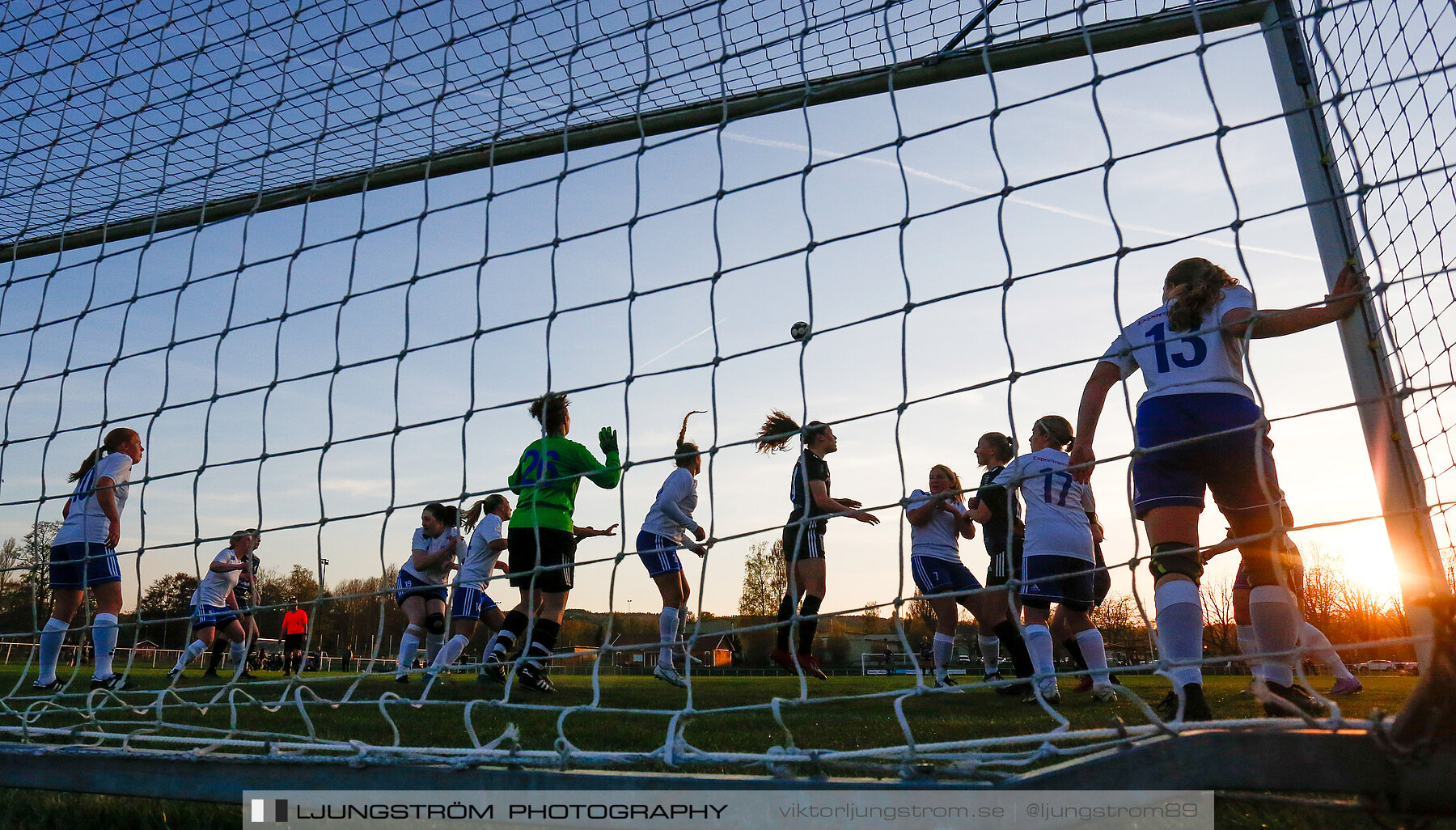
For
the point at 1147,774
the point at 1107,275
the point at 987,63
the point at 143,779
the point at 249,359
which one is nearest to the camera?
the point at 1147,774

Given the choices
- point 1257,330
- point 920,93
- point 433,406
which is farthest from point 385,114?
point 1257,330

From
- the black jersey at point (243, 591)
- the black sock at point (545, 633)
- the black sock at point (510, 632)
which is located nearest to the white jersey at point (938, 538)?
the black sock at point (545, 633)

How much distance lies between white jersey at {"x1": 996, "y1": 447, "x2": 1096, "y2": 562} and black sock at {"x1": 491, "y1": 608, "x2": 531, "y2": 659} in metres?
3.11

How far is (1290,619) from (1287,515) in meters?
1.04

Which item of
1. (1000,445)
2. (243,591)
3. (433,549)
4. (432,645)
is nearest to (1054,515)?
(1000,445)

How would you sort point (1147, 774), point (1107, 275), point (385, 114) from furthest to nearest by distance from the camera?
point (385, 114), point (1107, 275), point (1147, 774)

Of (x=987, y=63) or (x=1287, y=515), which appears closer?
(x=987, y=63)

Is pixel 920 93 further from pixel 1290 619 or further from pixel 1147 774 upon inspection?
pixel 1147 774

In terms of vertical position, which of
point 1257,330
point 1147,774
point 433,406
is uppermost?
point 433,406

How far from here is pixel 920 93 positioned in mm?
3137

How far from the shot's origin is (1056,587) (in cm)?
419

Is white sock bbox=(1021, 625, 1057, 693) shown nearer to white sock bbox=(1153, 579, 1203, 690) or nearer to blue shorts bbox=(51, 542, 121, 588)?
white sock bbox=(1153, 579, 1203, 690)

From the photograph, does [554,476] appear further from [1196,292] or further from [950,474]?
[1196,292]

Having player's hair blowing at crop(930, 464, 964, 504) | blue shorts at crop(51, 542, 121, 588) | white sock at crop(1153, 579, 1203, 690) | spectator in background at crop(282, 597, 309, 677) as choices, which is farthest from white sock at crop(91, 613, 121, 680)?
spectator in background at crop(282, 597, 309, 677)
